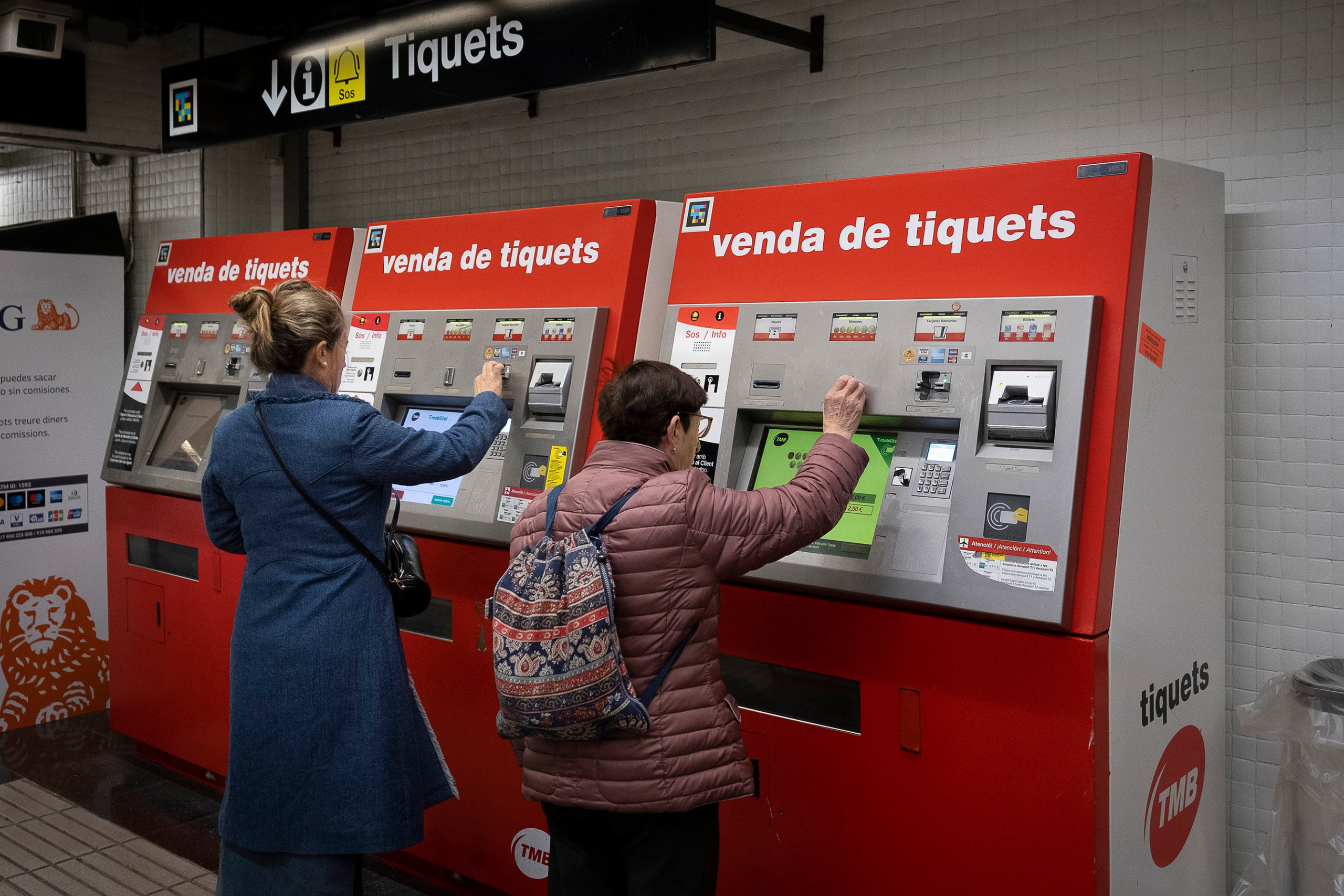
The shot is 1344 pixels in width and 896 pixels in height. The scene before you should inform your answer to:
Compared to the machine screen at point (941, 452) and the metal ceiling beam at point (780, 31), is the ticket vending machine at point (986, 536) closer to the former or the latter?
the machine screen at point (941, 452)

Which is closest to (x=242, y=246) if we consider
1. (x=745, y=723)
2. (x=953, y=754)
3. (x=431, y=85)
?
(x=431, y=85)

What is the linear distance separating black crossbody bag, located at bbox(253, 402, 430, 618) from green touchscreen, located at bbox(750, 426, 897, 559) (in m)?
0.83

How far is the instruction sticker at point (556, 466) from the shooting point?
303 cm

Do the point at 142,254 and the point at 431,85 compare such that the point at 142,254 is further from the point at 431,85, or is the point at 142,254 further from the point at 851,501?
the point at 851,501

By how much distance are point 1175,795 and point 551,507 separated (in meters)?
1.62

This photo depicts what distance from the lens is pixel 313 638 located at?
2398 millimetres

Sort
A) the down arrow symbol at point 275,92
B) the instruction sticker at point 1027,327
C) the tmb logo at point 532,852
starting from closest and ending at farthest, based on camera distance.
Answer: the instruction sticker at point 1027,327
the tmb logo at point 532,852
the down arrow symbol at point 275,92

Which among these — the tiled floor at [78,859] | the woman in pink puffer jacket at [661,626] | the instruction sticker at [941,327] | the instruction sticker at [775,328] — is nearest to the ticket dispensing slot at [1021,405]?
the instruction sticker at [941,327]

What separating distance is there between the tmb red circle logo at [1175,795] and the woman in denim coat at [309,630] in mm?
1641

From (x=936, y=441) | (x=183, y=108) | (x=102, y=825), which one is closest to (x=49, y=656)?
(x=102, y=825)

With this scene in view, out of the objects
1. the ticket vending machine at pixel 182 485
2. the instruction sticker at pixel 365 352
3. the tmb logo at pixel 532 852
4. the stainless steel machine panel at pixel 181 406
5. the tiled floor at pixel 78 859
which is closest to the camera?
the tmb logo at pixel 532 852

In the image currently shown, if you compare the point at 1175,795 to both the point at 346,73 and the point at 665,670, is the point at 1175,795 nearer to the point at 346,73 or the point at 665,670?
the point at 665,670

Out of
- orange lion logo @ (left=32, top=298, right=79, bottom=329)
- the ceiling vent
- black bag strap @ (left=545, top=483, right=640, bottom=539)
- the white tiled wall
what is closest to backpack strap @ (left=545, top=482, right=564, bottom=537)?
black bag strap @ (left=545, top=483, right=640, bottom=539)

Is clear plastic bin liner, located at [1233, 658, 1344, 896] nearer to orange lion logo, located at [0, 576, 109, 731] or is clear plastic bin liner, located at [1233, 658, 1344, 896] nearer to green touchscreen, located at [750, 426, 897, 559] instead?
green touchscreen, located at [750, 426, 897, 559]
